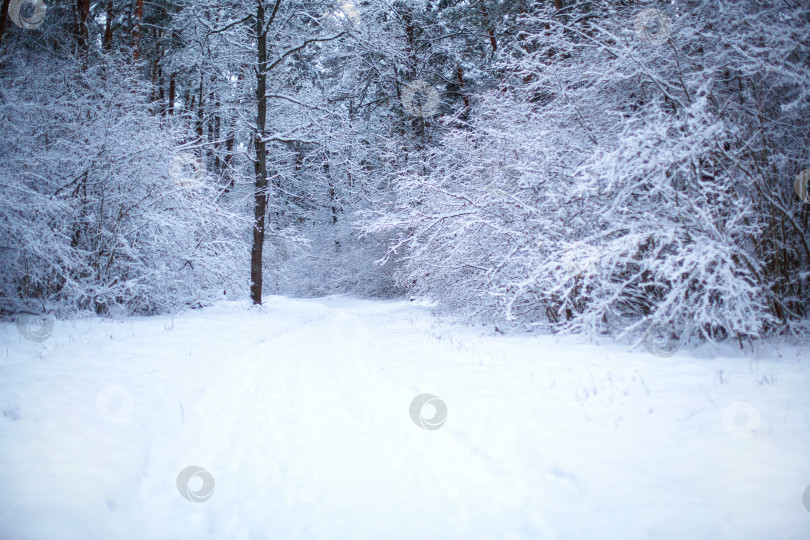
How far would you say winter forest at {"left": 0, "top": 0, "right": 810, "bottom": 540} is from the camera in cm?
262

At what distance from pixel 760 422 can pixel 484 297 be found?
18.6 ft

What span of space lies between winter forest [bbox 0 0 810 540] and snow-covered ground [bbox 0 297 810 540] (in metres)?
0.03

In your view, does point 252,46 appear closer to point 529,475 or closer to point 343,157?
point 343,157

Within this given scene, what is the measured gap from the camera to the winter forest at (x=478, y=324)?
103 inches

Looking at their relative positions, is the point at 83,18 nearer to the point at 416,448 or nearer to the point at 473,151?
the point at 473,151

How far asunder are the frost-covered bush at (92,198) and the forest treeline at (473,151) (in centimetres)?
6

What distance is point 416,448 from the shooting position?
138 inches

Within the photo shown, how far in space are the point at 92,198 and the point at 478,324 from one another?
400 inches

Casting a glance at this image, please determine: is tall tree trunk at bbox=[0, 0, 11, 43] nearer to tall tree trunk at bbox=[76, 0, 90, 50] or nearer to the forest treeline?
the forest treeline

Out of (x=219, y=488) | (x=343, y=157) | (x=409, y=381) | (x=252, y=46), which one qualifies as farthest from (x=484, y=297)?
(x=252, y=46)

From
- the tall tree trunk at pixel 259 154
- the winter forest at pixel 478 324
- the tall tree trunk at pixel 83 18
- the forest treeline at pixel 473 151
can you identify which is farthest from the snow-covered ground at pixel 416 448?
the tall tree trunk at pixel 83 18

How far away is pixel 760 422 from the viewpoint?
9.89 ft

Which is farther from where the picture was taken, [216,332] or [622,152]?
[216,332]

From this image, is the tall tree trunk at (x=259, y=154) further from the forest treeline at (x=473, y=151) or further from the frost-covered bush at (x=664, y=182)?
the frost-covered bush at (x=664, y=182)
